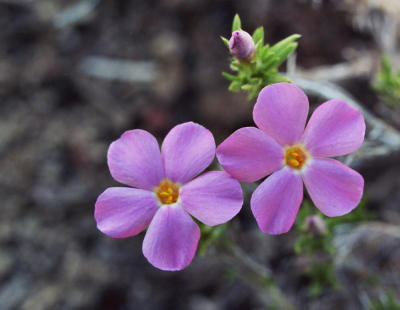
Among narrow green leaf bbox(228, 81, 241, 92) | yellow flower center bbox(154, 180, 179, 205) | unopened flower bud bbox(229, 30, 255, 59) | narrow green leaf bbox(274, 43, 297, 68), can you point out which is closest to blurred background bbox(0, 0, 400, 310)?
narrow green leaf bbox(274, 43, 297, 68)

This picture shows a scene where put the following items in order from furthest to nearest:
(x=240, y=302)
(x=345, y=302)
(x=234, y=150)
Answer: (x=240, y=302) → (x=345, y=302) → (x=234, y=150)

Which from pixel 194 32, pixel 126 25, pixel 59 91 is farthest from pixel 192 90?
pixel 59 91

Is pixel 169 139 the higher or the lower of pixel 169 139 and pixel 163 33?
the higher

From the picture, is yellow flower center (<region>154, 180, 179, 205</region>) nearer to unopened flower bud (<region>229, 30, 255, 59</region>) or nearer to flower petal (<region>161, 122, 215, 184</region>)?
flower petal (<region>161, 122, 215, 184</region>)

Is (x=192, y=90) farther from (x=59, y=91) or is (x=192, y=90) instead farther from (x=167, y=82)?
(x=59, y=91)

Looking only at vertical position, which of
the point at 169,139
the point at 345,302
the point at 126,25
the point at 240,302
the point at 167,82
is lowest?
the point at 240,302

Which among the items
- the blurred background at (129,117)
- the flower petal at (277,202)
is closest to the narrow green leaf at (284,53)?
the flower petal at (277,202)
